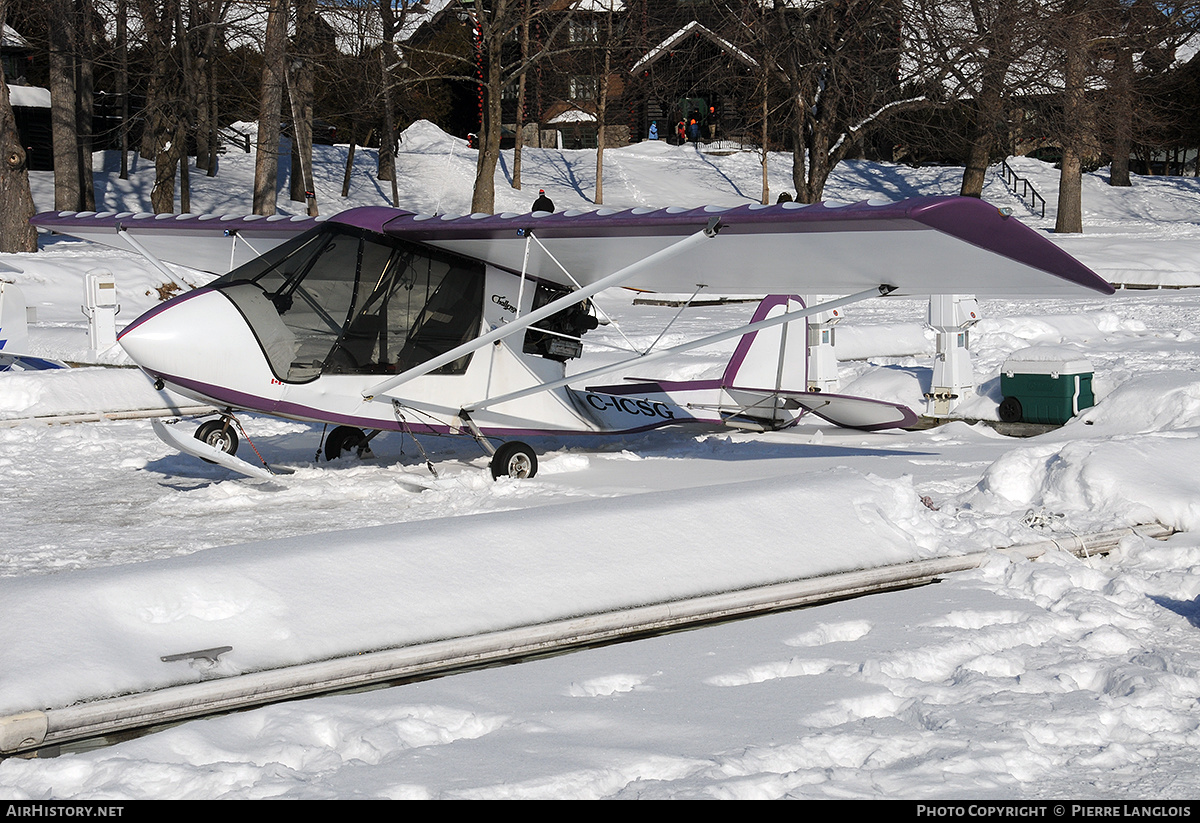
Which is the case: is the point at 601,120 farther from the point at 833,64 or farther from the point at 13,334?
the point at 13,334

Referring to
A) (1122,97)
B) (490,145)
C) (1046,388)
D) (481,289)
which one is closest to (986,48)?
(1122,97)

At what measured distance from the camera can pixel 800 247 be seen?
7.36 meters

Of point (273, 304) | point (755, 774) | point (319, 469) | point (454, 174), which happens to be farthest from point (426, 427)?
point (454, 174)

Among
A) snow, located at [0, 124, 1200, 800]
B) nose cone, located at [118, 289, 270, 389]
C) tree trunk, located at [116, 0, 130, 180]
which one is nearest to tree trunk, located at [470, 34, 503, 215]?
tree trunk, located at [116, 0, 130, 180]

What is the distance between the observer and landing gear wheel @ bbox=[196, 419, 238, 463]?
8633 millimetres

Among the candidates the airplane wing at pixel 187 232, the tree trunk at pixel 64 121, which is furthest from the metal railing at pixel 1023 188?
the airplane wing at pixel 187 232

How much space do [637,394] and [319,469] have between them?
10.8ft

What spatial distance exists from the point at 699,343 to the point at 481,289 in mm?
2003

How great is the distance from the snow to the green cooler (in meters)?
0.55

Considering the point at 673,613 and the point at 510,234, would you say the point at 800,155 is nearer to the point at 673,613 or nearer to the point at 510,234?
the point at 510,234

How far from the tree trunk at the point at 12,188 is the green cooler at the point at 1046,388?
21034 mm

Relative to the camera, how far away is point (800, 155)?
1210 inches

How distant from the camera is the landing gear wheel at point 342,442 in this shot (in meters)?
9.77

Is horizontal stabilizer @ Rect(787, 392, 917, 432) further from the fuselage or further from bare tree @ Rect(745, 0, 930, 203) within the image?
bare tree @ Rect(745, 0, 930, 203)
